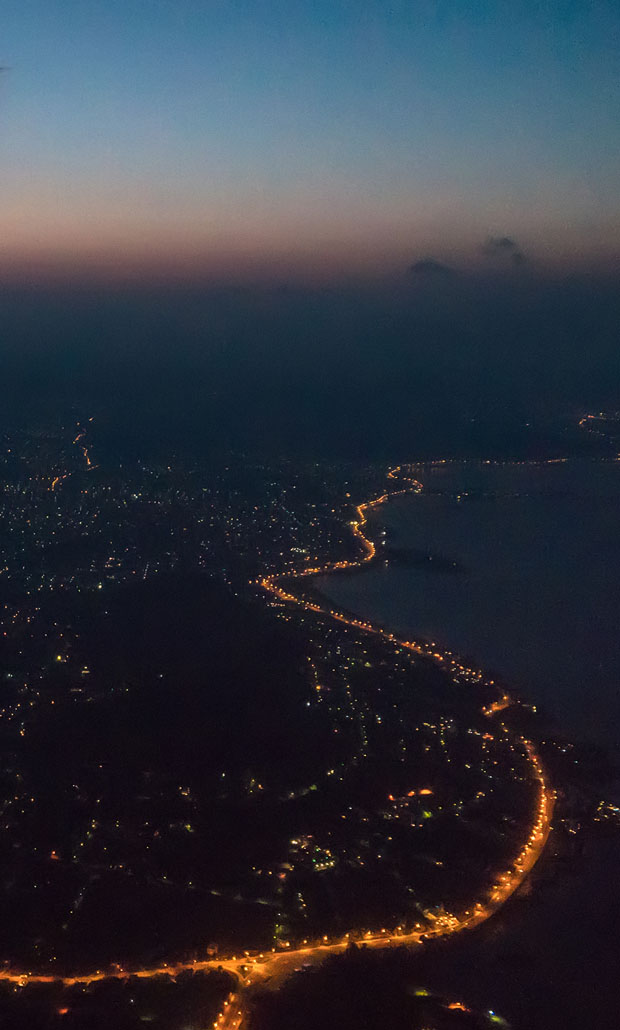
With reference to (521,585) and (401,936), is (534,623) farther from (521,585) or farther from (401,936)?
(401,936)

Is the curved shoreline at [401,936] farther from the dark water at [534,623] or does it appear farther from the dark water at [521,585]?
the dark water at [521,585]

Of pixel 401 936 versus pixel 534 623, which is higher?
pixel 534 623

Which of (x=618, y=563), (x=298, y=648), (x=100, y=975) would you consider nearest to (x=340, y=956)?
A: (x=100, y=975)

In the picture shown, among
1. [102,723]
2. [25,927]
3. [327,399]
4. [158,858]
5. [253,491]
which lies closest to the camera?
[25,927]

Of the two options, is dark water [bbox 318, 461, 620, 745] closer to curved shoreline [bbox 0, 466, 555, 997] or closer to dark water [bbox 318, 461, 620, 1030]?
dark water [bbox 318, 461, 620, 1030]

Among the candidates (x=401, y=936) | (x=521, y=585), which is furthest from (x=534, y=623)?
(x=401, y=936)

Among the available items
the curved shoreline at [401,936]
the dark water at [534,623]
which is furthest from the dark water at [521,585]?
the curved shoreline at [401,936]

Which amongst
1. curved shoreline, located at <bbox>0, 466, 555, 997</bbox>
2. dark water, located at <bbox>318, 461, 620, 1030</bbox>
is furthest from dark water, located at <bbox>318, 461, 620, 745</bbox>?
curved shoreline, located at <bbox>0, 466, 555, 997</bbox>

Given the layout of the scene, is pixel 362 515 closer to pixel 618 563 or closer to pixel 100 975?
pixel 618 563
